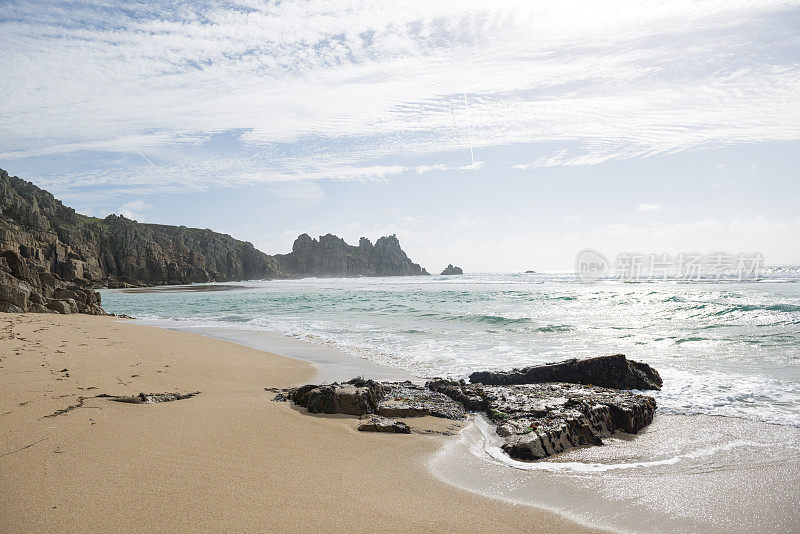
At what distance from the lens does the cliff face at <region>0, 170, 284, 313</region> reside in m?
21.8

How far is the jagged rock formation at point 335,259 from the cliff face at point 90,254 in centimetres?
2633

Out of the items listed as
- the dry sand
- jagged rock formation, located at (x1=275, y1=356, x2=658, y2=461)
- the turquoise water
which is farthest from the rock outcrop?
jagged rock formation, located at (x1=275, y1=356, x2=658, y2=461)

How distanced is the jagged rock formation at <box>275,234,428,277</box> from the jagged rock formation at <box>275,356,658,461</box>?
175 meters

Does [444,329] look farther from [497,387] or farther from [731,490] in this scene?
[731,490]

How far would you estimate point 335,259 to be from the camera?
183875 mm

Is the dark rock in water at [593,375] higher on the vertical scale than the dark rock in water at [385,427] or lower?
higher

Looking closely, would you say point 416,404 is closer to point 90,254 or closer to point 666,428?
point 666,428

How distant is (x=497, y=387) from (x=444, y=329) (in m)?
9.49

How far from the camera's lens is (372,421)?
511 centimetres

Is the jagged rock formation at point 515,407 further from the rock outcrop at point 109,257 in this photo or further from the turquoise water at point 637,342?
the rock outcrop at point 109,257

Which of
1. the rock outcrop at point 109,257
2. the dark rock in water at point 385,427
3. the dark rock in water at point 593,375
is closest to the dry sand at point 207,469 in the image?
the dark rock in water at point 385,427

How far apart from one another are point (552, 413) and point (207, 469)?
3837 mm

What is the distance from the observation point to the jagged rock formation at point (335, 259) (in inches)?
7234

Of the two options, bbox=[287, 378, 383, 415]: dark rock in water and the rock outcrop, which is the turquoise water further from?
the rock outcrop
